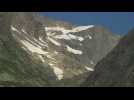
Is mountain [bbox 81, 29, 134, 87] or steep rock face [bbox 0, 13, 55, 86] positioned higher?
mountain [bbox 81, 29, 134, 87]

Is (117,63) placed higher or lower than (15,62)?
higher

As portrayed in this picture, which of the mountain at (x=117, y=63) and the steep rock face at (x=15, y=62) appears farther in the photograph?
the steep rock face at (x=15, y=62)

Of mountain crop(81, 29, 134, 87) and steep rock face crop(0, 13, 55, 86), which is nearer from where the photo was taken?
mountain crop(81, 29, 134, 87)

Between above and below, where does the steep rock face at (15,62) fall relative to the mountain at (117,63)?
below

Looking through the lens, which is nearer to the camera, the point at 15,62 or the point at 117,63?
the point at 117,63
